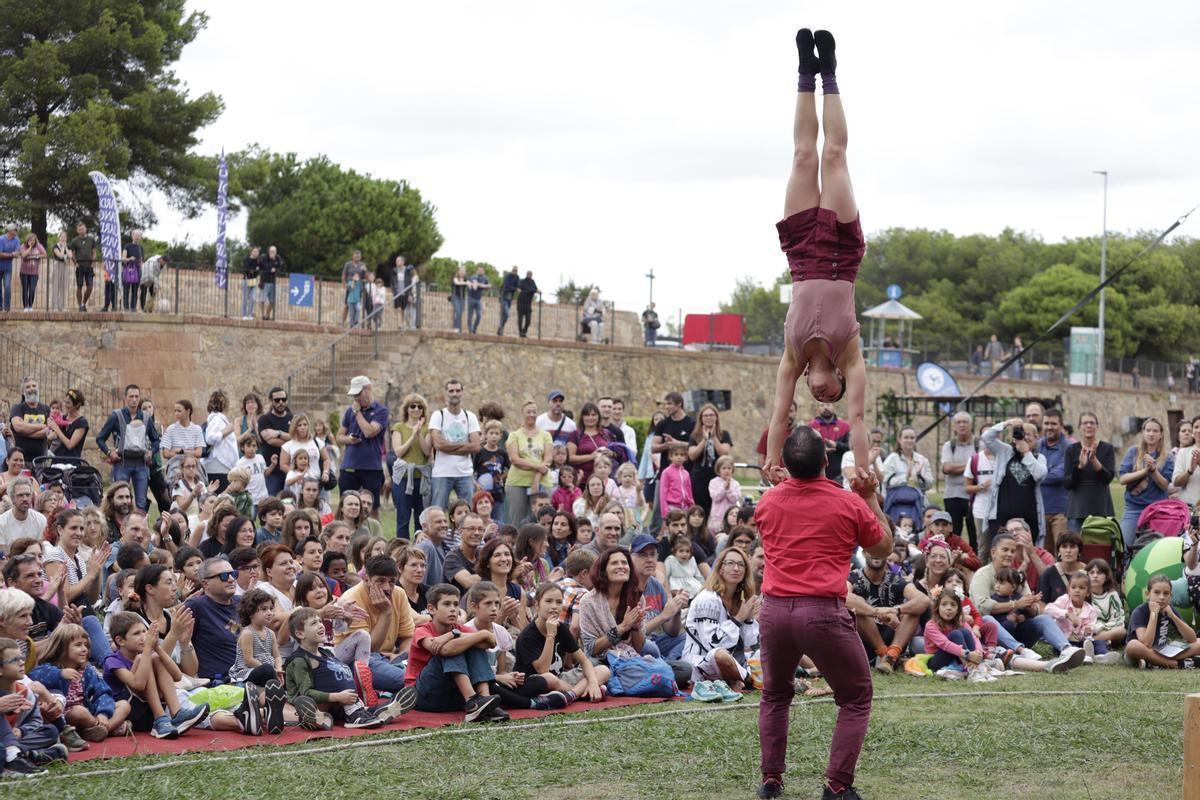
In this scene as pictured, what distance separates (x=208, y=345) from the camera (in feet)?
76.0

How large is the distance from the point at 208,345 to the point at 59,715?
1668 centimetres

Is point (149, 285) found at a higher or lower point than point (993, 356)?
higher

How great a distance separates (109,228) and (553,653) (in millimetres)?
14765

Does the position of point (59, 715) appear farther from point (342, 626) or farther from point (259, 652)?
point (342, 626)

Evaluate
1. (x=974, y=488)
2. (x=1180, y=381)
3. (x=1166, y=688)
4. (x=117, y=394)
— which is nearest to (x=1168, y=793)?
(x=1166, y=688)

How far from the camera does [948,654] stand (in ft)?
32.8

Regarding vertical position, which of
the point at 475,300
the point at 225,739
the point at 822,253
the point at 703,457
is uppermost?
the point at 475,300

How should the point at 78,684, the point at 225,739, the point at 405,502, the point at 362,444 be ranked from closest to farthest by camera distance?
the point at 78,684 < the point at 225,739 < the point at 362,444 < the point at 405,502

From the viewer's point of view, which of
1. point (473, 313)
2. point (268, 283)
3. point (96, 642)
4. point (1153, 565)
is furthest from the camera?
point (473, 313)

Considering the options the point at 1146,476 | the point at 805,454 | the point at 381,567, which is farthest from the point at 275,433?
the point at 805,454

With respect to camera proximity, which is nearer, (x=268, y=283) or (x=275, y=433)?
(x=275, y=433)

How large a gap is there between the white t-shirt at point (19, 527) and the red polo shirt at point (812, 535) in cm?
562

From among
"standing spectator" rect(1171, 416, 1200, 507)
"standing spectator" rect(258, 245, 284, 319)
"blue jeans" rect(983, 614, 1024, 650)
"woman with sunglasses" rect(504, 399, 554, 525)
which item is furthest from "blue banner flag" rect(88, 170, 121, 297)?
"standing spectator" rect(1171, 416, 1200, 507)

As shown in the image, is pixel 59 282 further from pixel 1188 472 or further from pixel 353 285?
pixel 1188 472
